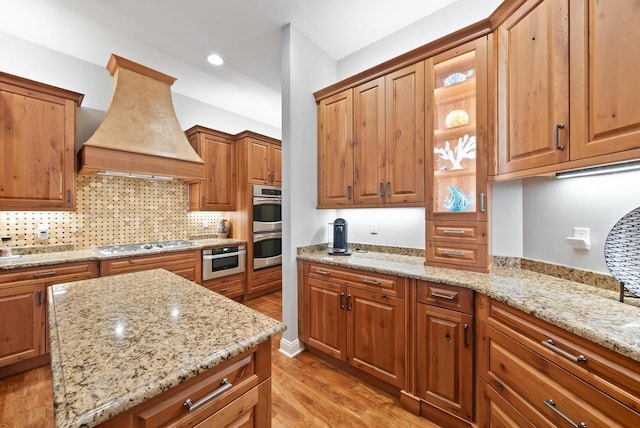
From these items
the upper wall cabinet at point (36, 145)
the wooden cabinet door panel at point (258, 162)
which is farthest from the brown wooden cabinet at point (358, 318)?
the upper wall cabinet at point (36, 145)

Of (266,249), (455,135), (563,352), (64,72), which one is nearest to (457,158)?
(455,135)

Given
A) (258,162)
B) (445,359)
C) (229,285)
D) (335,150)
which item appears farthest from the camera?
(258,162)

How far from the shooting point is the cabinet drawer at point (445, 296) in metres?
1.49

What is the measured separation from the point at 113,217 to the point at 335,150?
112 inches

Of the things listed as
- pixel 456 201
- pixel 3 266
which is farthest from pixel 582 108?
pixel 3 266

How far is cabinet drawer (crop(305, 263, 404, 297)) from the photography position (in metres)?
1.78

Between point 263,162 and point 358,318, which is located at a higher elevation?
point 263,162

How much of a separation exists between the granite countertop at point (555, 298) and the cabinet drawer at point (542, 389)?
0.65 feet

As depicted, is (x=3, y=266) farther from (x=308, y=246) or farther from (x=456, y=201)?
(x=456, y=201)

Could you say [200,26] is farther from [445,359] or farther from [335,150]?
[445,359]

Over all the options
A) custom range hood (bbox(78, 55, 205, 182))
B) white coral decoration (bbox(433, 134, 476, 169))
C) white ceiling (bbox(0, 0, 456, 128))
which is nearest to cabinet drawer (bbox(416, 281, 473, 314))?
white coral decoration (bbox(433, 134, 476, 169))

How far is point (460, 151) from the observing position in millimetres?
1838

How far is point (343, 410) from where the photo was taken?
5.61ft

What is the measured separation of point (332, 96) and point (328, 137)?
0.40 metres
